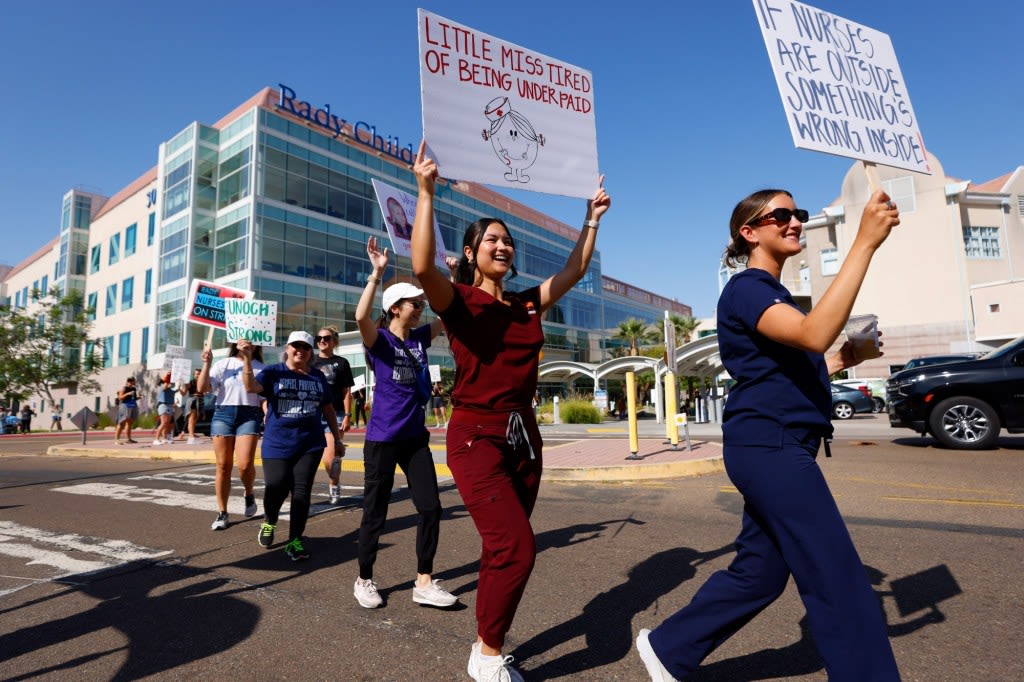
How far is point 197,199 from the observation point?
3428 centimetres

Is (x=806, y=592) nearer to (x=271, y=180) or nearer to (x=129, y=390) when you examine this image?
(x=129, y=390)

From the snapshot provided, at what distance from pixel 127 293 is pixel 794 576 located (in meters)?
47.2

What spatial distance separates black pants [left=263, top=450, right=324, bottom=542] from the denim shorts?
1.27 metres

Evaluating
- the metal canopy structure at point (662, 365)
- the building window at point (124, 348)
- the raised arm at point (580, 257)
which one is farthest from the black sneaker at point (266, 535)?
the building window at point (124, 348)

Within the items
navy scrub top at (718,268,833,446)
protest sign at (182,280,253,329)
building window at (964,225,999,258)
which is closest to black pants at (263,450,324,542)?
navy scrub top at (718,268,833,446)

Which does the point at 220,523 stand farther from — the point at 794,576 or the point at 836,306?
the point at 836,306

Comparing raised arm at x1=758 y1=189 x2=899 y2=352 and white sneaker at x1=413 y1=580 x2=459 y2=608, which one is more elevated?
raised arm at x1=758 y1=189 x2=899 y2=352

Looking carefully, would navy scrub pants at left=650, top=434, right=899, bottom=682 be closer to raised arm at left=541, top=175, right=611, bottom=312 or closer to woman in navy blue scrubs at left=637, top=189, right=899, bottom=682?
woman in navy blue scrubs at left=637, top=189, right=899, bottom=682

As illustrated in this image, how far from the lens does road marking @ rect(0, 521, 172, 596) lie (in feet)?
14.0

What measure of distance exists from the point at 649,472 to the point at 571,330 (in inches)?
1758

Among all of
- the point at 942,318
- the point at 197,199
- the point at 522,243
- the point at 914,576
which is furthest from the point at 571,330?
the point at 914,576

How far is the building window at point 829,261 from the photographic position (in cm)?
3569

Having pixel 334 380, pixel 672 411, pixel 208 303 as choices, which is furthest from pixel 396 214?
pixel 672 411

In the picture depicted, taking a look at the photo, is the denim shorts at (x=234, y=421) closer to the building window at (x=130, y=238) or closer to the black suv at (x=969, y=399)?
the black suv at (x=969, y=399)
